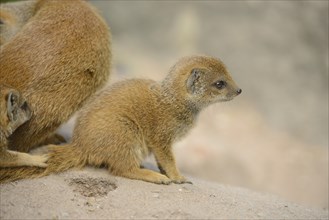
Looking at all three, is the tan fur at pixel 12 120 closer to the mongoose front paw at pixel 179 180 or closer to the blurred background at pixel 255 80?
the mongoose front paw at pixel 179 180

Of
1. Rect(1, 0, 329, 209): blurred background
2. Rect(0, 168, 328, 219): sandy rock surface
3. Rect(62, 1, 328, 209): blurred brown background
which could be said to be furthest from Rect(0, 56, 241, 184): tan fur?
Rect(62, 1, 328, 209): blurred brown background

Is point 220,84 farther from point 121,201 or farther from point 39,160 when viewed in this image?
point 39,160

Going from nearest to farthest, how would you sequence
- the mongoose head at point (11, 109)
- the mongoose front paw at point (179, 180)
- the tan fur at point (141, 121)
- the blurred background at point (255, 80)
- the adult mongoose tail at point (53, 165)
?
the mongoose head at point (11, 109)
the adult mongoose tail at point (53, 165)
the tan fur at point (141, 121)
the mongoose front paw at point (179, 180)
the blurred background at point (255, 80)

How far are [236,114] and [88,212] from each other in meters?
5.19

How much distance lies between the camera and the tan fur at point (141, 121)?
423 centimetres

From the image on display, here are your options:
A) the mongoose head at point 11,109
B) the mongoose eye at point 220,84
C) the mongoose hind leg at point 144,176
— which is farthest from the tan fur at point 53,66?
the mongoose eye at point 220,84

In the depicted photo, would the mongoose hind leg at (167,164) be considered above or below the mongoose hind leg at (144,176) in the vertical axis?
above

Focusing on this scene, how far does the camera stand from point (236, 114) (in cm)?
860

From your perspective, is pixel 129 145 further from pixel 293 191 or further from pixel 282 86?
pixel 282 86

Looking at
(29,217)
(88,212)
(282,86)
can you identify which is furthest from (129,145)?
(282,86)

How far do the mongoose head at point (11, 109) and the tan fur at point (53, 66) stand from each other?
16 cm

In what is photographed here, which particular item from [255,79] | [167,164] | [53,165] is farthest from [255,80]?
[53,165]

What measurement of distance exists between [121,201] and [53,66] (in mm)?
1259

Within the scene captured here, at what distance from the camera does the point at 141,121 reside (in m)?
4.38
